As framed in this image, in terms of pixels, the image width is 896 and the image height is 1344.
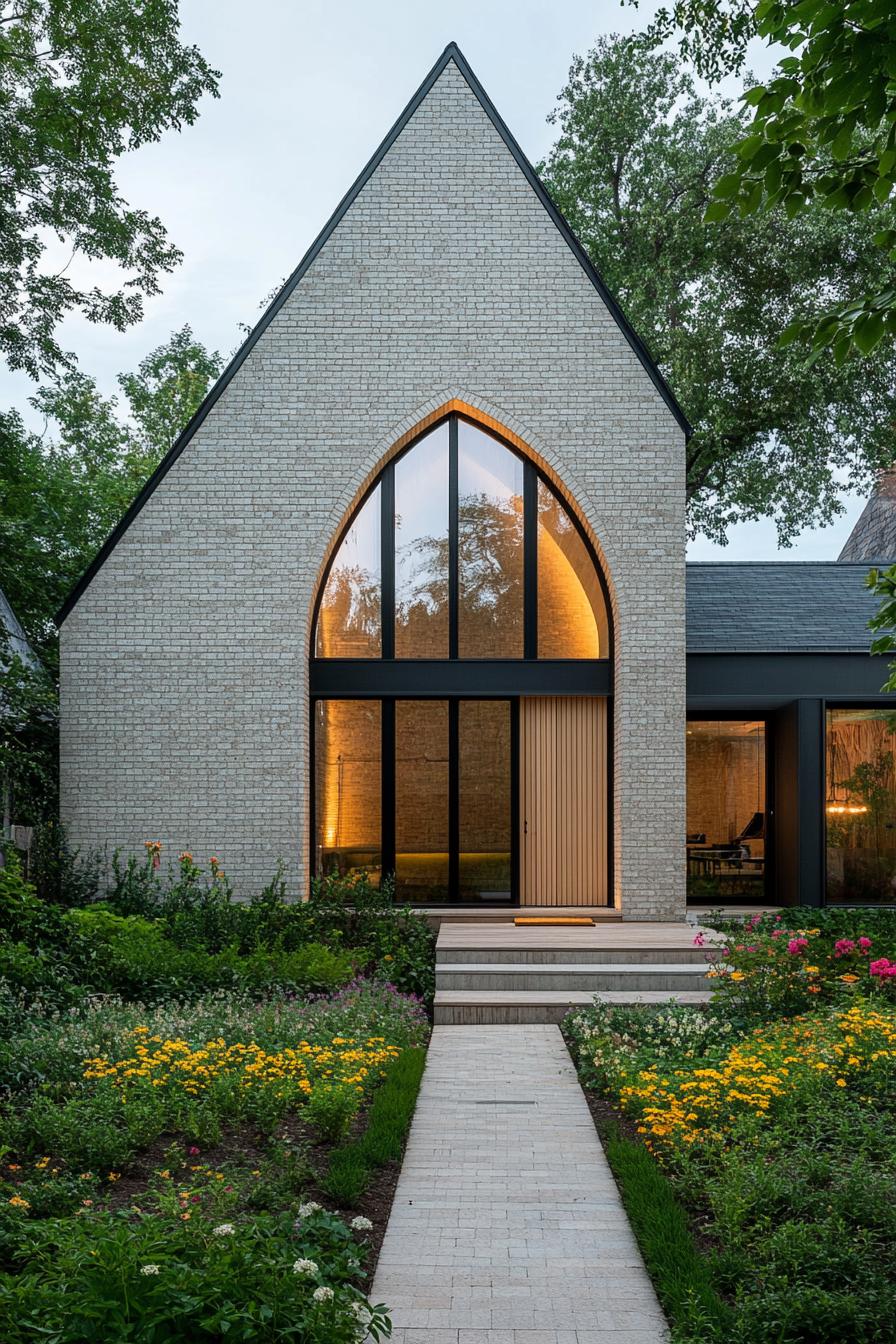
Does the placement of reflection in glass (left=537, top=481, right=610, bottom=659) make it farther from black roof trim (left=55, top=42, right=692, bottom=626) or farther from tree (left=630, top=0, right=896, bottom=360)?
tree (left=630, top=0, right=896, bottom=360)

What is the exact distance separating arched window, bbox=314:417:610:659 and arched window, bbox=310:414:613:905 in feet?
0.05

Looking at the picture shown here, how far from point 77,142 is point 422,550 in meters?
6.07

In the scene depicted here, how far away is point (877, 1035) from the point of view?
247 inches

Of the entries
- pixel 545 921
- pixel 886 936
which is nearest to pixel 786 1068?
pixel 886 936

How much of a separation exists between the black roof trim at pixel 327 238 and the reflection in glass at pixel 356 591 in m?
2.04

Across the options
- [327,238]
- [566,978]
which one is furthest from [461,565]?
[566,978]

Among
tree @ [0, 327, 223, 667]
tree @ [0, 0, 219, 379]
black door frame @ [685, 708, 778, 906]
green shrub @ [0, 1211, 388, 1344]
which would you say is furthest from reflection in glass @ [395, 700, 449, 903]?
green shrub @ [0, 1211, 388, 1344]

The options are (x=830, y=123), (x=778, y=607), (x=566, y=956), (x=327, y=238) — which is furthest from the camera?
(x=778, y=607)

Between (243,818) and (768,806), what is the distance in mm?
6519

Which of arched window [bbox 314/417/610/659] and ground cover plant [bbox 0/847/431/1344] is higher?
arched window [bbox 314/417/610/659]

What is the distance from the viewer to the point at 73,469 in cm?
2508

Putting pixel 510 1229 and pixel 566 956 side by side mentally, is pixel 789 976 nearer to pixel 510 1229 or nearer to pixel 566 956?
pixel 566 956

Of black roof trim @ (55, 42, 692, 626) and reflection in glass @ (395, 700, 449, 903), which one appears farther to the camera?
reflection in glass @ (395, 700, 449, 903)

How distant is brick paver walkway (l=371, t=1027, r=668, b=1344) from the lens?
363 cm
